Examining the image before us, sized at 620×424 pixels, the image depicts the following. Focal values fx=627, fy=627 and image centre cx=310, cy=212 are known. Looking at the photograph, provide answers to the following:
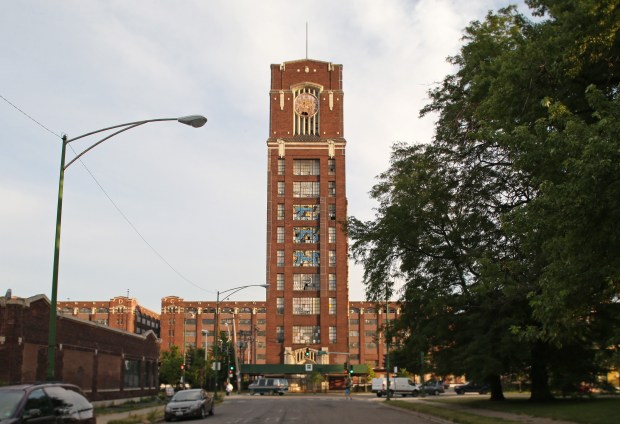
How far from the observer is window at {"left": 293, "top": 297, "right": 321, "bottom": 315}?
10131 centimetres

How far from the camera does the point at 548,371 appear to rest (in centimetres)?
3372

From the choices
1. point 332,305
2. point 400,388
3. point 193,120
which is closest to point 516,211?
point 193,120

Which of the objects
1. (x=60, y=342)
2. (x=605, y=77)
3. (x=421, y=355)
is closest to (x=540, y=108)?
(x=605, y=77)

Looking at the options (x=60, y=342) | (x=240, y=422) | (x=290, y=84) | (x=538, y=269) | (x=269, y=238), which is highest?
(x=290, y=84)

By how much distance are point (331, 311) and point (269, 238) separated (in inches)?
611

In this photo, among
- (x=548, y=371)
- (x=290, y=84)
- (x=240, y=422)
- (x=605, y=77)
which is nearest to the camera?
(x=605, y=77)

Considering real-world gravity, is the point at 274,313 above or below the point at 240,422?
above

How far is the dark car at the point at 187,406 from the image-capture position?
2839cm

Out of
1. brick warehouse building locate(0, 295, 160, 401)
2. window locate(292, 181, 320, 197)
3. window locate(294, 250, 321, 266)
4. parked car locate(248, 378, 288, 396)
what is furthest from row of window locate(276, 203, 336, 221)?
brick warehouse building locate(0, 295, 160, 401)

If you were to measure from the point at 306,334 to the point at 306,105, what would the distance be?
1513 inches

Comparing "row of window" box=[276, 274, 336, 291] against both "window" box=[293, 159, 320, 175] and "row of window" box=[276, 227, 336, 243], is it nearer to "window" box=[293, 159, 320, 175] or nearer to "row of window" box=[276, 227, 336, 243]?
"row of window" box=[276, 227, 336, 243]

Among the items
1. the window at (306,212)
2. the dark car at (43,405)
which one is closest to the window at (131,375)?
the dark car at (43,405)

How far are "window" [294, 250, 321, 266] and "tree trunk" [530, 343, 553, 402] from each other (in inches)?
2734

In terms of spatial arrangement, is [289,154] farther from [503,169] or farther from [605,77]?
[605,77]
